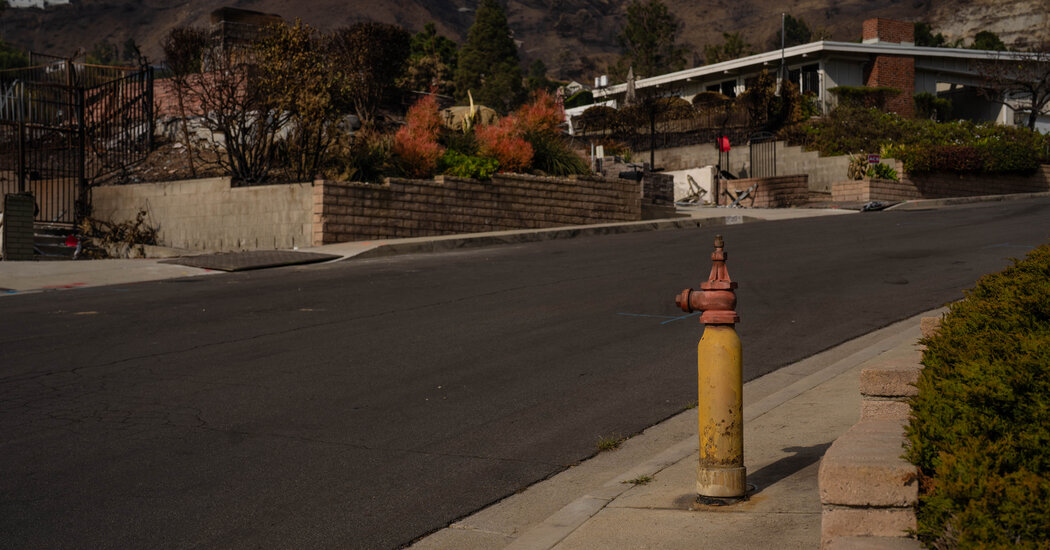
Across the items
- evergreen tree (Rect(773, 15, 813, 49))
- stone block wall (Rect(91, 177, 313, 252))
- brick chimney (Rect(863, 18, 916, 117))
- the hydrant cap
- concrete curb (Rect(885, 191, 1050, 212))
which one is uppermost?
evergreen tree (Rect(773, 15, 813, 49))

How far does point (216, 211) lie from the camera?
22.2 meters

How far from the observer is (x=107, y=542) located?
5160mm

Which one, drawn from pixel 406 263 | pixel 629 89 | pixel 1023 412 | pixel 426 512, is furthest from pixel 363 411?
pixel 629 89

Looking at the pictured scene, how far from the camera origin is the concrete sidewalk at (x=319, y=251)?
52.2ft

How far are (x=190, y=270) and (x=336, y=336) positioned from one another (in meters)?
7.77

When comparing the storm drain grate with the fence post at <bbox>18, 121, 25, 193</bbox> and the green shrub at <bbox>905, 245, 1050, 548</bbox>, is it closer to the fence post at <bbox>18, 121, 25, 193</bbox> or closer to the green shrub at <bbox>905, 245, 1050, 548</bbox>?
the fence post at <bbox>18, 121, 25, 193</bbox>

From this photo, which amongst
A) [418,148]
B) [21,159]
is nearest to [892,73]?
[418,148]

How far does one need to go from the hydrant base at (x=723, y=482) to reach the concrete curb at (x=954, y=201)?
2504cm

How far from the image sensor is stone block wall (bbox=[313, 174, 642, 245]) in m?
21.1

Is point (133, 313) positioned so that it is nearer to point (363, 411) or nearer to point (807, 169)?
point (363, 411)

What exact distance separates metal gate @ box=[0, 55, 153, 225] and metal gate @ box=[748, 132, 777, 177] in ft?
78.0

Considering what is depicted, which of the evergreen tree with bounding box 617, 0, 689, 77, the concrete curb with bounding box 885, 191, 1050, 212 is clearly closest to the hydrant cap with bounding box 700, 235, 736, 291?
the concrete curb with bounding box 885, 191, 1050, 212

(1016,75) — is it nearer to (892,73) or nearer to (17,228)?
(892,73)

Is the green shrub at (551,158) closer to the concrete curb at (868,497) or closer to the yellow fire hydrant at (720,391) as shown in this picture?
the yellow fire hydrant at (720,391)
